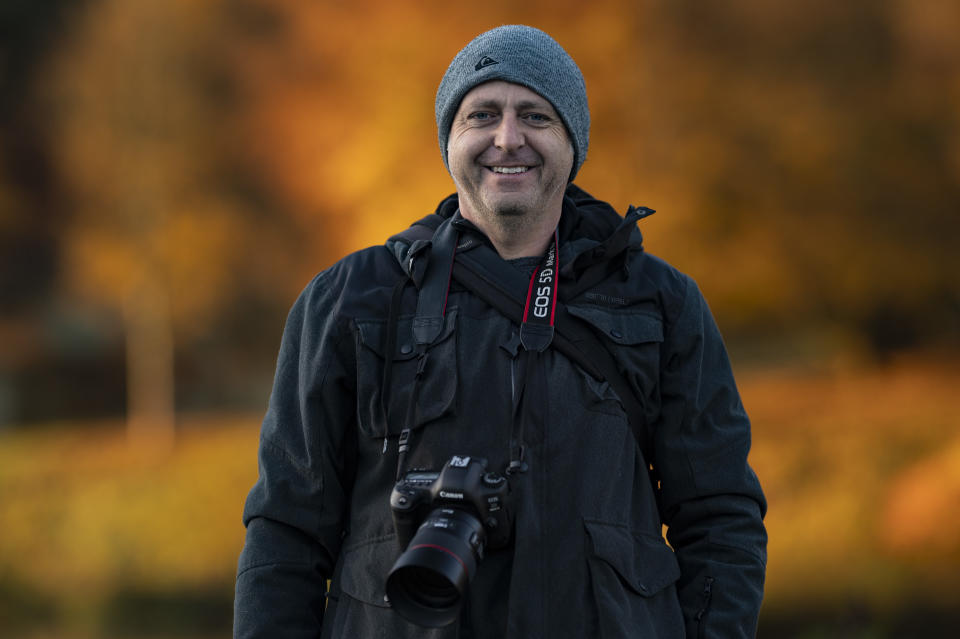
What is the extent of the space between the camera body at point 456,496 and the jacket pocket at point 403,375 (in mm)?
121

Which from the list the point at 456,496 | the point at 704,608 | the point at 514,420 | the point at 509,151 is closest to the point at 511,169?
the point at 509,151

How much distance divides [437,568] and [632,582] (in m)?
0.38

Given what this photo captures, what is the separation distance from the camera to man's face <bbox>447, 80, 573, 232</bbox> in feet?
5.94

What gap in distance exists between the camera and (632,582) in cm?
169

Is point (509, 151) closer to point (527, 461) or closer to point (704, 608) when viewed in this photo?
point (527, 461)

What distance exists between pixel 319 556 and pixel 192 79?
A: 8495mm

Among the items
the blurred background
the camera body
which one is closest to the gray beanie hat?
the camera body

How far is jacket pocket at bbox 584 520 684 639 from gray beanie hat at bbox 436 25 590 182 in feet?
2.36

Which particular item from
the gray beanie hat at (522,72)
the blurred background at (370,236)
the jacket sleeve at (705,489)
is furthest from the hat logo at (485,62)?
the blurred background at (370,236)

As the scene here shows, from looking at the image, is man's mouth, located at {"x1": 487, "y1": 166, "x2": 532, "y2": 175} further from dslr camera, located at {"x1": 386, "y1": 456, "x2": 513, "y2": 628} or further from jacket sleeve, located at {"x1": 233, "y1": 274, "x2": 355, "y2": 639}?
dslr camera, located at {"x1": 386, "y1": 456, "x2": 513, "y2": 628}

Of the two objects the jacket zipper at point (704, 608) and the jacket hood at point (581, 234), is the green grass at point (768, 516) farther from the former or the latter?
Result: the jacket hood at point (581, 234)

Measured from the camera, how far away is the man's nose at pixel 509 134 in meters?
1.78

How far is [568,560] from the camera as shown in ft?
5.51

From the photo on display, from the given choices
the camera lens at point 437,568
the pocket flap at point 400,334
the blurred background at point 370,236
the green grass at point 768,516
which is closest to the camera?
the camera lens at point 437,568
